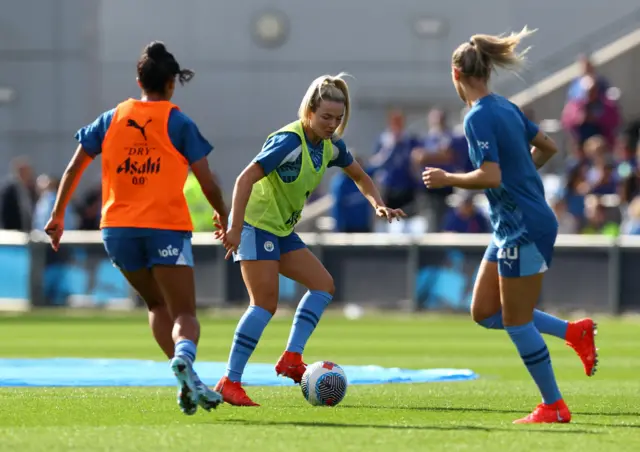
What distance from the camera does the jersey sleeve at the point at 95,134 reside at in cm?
945

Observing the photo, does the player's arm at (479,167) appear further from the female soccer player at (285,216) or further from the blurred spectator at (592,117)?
the blurred spectator at (592,117)

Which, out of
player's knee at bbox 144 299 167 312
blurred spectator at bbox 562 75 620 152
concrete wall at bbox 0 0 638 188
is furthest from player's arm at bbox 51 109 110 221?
concrete wall at bbox 0 0 638 188

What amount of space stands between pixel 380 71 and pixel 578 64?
13.7 ft

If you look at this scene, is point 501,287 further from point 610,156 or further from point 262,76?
point 262,76

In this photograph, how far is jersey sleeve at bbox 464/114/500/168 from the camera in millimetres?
8562

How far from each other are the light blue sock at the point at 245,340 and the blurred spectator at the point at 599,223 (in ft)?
42.9

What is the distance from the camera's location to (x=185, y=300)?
930cm

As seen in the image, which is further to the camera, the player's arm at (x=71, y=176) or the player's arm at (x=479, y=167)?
the player's arm at (x=71, y=176)

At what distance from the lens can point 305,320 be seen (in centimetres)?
1009

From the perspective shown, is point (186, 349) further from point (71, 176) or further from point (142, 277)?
point (71, 176)

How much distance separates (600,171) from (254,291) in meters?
13.1

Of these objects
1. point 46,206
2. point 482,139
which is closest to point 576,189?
point 46,206

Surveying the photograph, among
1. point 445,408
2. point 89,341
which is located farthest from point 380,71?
point 445,408

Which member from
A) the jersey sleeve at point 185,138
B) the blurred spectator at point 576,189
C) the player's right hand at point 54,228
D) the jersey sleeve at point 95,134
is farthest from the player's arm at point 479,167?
the blurred spectator at point 576,189
